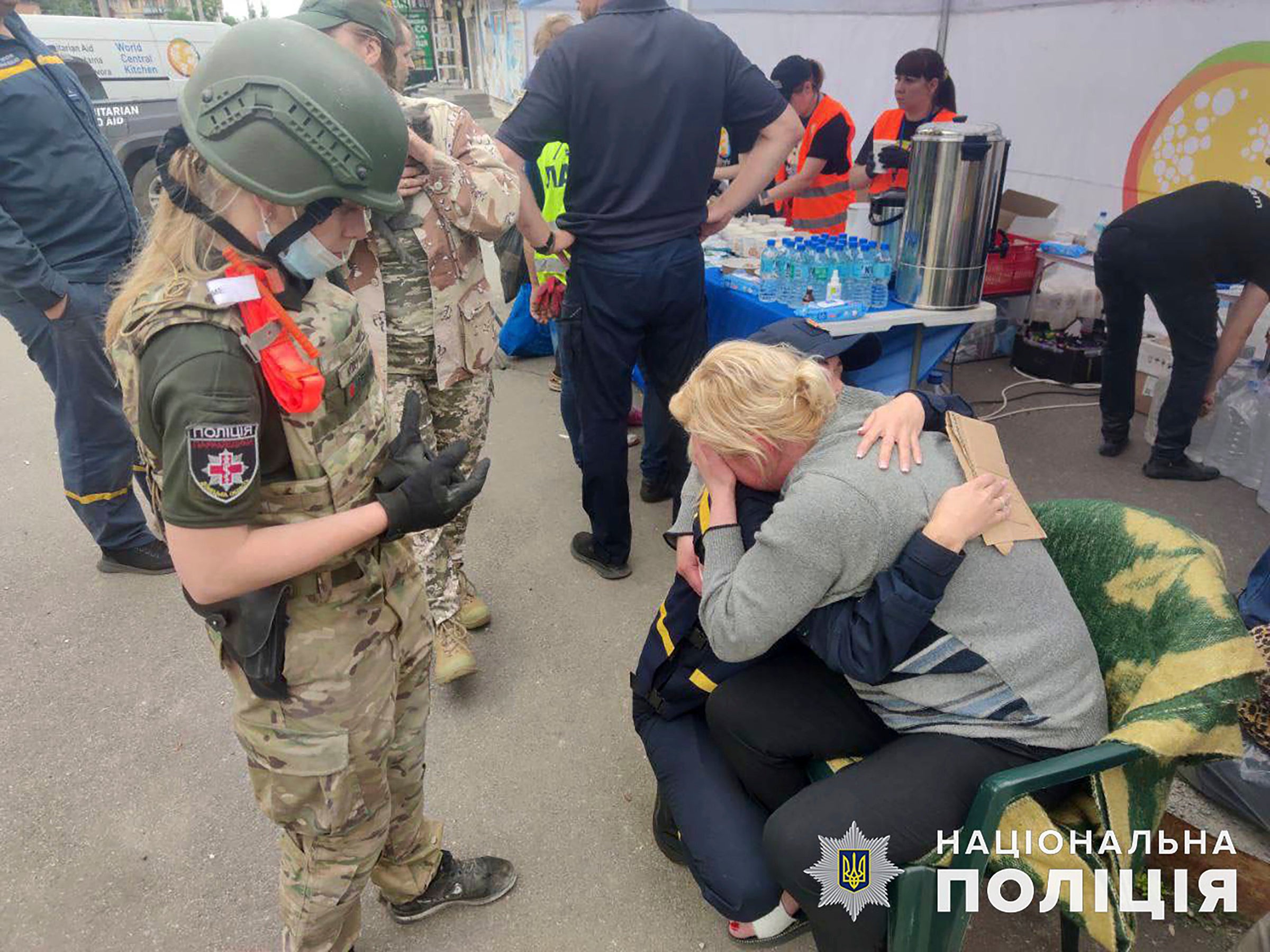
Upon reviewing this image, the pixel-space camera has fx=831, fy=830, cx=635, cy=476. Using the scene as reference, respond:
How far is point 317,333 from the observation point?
140cm

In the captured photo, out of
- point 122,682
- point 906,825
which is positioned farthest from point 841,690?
point 122,682

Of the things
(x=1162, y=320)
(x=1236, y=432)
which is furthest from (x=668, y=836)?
(x=1236, y=432)

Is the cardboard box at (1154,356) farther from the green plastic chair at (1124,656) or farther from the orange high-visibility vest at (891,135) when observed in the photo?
the green plastic chair at (1124,656)

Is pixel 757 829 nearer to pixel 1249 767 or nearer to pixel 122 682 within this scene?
pixel 1249 767

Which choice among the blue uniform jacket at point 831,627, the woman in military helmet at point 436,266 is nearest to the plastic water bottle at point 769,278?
the woman in military helmet at point 436,266

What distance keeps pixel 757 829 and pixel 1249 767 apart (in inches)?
54.1

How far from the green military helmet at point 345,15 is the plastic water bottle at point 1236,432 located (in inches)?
164

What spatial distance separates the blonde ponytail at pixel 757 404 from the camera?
1766 mm

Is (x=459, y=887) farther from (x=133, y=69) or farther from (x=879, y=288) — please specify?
(x=133, y=69)

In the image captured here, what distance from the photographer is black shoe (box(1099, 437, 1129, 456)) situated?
4387 millimetres

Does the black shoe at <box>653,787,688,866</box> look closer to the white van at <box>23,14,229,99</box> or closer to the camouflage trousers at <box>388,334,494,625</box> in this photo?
the camouflage trousers at <box>388,334,494,625</box>

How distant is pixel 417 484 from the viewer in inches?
57.9

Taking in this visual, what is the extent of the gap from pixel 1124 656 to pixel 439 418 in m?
2.05

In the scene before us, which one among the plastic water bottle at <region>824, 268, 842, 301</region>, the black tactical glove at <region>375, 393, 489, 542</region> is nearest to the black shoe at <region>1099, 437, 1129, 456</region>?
the plastic water bottle at <region>824, 268, 842, 301</region>
